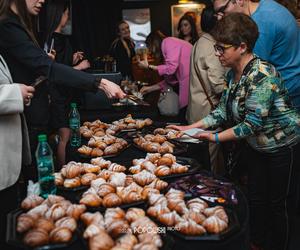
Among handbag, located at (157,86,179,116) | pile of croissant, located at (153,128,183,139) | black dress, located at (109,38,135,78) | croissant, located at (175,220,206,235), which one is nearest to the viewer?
croissant, located at (175,220,206,235)

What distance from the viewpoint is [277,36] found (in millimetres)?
2086

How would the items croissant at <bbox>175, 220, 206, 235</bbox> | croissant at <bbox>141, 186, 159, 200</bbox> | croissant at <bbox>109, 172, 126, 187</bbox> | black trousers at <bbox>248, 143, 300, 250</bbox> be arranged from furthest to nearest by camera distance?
1. black trousers at <bbox>248, 143, 300, 250</bbox>
2. croissant at <bbox>109, 172, 126, 187</bbox>
3. croissant at <bbox>141, 186, 159, 200</bbox>
4. croissant at <bbox>175, 220, 206, 235</bbox>

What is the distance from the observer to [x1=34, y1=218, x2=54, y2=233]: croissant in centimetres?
115

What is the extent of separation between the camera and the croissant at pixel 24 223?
117 cm

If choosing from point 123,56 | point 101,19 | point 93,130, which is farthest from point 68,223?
point 101,19

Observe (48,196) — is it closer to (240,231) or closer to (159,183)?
(159,183)

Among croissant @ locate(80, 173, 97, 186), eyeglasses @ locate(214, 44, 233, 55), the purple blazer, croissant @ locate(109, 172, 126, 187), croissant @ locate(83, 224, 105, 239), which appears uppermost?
eyeglasses @ locate(214, 44, 233, 55)

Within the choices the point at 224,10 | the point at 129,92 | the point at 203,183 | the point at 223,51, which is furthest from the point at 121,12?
the point at 203,183

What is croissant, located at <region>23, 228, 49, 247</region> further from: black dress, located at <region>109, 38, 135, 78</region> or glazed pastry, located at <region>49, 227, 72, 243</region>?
black dress, located at <region>109, 38, 135, 78</region>

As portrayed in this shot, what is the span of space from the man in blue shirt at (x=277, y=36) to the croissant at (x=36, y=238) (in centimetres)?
156

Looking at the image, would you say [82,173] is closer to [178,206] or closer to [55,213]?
[55,213]

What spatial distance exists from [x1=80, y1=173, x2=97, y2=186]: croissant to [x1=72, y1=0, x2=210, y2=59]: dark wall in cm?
591

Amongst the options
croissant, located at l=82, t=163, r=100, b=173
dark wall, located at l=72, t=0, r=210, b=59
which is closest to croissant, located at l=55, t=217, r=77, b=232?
croissant, located at l=82, t=163, r=100, b=173

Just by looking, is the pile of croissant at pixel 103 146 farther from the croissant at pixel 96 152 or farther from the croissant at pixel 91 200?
the croissant at pixel 91 200
